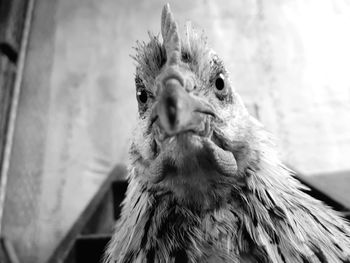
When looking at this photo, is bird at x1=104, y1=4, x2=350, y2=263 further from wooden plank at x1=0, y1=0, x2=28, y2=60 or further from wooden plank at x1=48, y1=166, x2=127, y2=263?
wooden plank at x1=0, y1=0, x2=28, y2=60

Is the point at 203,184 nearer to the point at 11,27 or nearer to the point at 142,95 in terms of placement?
the point at 142,95

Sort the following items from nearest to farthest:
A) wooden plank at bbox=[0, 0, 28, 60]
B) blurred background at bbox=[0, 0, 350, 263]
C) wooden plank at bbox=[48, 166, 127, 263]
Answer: wooden plank at bbox=[48, 166, 127, 263] → blurred background at bbox=[0, 0, 350, 263] → wooden plank at bbox=[0, 0, 28, 60]

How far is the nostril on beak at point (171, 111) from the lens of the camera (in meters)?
0.56

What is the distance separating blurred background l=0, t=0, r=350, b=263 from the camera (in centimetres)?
208

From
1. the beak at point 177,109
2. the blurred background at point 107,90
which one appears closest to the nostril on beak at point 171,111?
the beak at point 177,109

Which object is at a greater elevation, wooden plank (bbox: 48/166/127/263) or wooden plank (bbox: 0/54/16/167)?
wooden plank (bbox: 0/54/16/167)

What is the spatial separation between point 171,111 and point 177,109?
0.01 metres

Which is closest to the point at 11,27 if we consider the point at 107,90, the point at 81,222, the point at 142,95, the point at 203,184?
the point at 107,90

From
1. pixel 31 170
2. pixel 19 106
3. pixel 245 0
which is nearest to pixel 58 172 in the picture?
pixel 31 170

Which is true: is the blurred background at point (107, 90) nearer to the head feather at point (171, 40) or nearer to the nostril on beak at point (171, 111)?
the head feather at point (171, 40)

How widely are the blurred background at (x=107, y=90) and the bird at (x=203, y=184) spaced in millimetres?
1270

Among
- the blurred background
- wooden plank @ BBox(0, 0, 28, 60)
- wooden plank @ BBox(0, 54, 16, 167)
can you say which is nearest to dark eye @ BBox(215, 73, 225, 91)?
the blurred background

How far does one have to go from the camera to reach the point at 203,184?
64 cm

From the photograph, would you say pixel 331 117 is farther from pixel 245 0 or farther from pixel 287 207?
pixel 287 207
